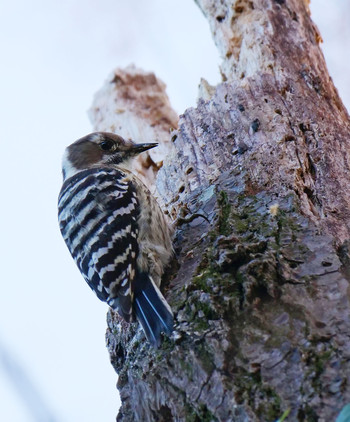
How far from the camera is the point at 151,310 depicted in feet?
6.86

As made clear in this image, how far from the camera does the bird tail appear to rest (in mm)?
1989

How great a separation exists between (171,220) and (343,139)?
904mm

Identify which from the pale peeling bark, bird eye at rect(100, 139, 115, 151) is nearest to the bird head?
bird eye at rect(100, 139, 115, 151)

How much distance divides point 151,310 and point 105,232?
55 centimetres

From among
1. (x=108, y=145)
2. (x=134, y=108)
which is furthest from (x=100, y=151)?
(x=134, y=108)

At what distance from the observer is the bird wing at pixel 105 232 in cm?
238

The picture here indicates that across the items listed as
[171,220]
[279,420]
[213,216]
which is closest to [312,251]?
[213,216]

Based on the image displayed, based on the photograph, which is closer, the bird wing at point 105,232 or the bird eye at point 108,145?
the bird wing at point 105,232

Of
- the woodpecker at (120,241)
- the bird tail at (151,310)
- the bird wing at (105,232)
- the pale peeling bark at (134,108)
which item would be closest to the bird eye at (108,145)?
the woodpecker at (120,241)

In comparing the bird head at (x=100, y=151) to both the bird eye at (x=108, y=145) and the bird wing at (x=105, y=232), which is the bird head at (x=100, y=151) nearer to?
the bird eye at (x=108, y=145)

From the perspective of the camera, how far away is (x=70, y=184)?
124 inches

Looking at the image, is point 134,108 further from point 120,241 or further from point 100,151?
point 120,241

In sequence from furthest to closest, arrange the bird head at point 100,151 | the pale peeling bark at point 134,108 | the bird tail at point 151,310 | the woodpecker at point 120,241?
1. the pale peeling bark at point 134,108
2. the bird head at point 100,151
3. the woodpecker at point 120,241
4. the bird tail at point 151,310

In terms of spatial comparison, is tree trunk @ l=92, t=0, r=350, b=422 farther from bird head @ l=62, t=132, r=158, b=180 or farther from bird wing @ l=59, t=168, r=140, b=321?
bird head @ l=62, t=132, r=158, b=180
